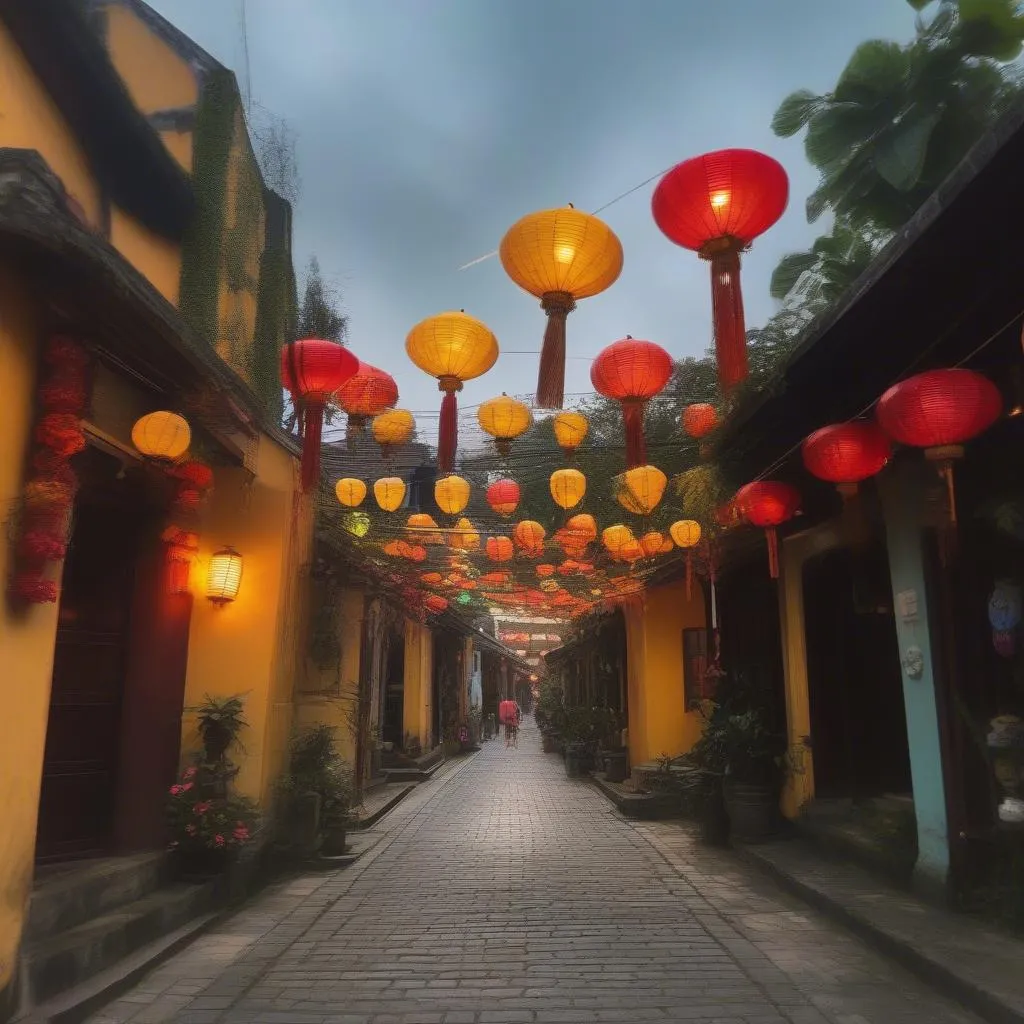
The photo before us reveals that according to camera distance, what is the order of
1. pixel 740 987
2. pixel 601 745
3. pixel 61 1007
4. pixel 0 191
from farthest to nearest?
pixel 601 745 < pixel 740 987 < pixel 61 1007 < pixel 0 191

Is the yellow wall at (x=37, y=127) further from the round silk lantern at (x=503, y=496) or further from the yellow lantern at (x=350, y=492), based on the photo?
the round silk lantern at (x=503, y=496)

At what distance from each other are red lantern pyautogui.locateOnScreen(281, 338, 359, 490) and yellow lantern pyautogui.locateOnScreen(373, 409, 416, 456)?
1.02m

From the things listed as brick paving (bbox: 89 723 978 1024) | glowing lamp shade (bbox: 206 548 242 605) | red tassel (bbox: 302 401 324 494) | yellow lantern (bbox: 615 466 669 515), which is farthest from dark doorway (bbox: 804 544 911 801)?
glowing lamp shade (bbox: 206 548 242 605)

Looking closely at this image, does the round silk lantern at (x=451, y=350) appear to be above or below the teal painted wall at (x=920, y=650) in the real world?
above

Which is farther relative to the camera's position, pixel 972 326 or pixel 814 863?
pixel 814 863

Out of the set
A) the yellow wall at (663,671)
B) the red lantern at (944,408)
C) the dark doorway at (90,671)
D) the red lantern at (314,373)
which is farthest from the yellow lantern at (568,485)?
the yellow wall at (663,671)

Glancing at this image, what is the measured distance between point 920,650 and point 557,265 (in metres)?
4.23

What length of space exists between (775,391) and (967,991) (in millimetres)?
4200

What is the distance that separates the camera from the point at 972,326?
5.06 meters

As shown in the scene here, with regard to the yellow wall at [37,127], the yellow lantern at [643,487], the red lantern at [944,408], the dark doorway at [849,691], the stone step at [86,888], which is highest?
the yellow wall at [37,127]

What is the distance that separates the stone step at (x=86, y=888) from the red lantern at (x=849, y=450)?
5646 millimetres

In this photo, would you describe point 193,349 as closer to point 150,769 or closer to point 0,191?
point 0,191

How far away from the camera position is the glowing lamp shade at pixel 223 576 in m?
7.43

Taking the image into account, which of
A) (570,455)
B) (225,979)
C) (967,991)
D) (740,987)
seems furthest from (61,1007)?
(570,455)
